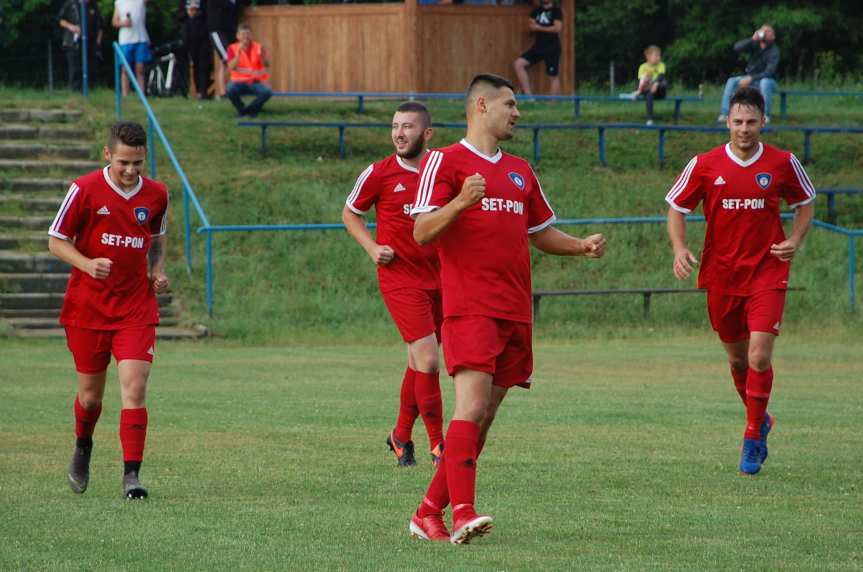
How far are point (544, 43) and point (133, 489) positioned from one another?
2359cm

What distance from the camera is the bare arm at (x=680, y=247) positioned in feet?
32.4

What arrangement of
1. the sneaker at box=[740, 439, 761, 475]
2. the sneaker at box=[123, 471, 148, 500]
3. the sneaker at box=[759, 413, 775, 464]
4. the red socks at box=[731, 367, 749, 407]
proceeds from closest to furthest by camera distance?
the sneaker at box=[123, 471, 148, 500] < the sneaker at box=[740, 439, 761, 475] < the sneaker at box=[759, 413, 775, 464] < the red socks at box=[731, 367, 749, 407]

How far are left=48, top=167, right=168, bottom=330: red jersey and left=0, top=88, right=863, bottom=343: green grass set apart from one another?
12534mm

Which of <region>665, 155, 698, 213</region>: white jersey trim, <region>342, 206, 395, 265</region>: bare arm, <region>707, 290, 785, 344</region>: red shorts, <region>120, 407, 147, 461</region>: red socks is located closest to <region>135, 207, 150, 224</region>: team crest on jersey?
<region>120, 407, 147, 461</region>: red socks

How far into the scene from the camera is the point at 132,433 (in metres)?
8.90

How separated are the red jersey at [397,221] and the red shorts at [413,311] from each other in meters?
0.05

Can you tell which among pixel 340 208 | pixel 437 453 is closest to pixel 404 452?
pixel 437 453

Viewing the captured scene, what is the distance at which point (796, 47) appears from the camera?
45688mm

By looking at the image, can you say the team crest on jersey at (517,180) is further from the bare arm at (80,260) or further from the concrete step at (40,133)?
the concrete step at (40,133)

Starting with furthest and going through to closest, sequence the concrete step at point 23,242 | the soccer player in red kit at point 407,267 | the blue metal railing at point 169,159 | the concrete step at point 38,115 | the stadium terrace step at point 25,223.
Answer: the concrete step at point 38,115 < the stadium terrace step at point 25,223 < the concrete step at point 23,242 < the blue metal railing at point 169,159 < the soccer player in red kit at point 407,267

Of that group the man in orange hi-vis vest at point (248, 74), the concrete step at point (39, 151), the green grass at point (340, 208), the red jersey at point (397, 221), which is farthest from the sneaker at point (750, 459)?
the man in orange hi-vis vest at point (248, 74)

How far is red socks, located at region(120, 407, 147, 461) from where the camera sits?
29.1ft

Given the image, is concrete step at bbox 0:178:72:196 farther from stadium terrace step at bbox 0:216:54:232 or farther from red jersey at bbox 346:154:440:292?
red jersey at bbox 346:154:440:292

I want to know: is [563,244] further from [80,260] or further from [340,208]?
[340,208]
